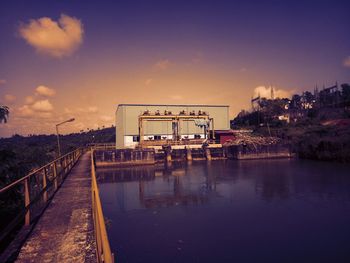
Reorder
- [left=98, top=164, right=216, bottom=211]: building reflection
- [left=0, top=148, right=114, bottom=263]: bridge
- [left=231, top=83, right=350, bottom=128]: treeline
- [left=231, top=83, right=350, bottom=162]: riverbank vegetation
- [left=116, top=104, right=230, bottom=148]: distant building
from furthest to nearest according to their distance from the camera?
[left=231, top=83, right=350, bottom=128]: treeline
[left=116, top=104, right=230, bottom=148]: distant building
[left=231, top=83, right=350, bottom=162]: riverbank vegetation
[left=98, top=164, right=216, bottom=211]: building reflection
[left=0, top=148, right=114, bottom=263]: bridge

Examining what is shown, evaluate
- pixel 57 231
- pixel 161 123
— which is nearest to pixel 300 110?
pixel 161 123

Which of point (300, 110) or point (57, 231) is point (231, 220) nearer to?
point (57, 231)

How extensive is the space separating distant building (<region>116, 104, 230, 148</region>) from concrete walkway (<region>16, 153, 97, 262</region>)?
2979 cm

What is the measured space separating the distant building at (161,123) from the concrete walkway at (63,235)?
97.7 ft

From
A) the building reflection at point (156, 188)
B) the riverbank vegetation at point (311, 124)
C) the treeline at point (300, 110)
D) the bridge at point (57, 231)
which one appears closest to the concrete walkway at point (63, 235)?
the bridge at point (57, 231)

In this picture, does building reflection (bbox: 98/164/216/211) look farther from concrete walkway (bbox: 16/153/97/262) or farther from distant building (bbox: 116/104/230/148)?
distant building (bbox: 116/104/230/148)

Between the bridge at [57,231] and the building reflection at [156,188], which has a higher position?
the bridge at [57,231]

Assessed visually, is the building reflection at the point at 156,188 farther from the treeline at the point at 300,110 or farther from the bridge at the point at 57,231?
the treeline at the point at 300,110

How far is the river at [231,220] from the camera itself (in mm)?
9156

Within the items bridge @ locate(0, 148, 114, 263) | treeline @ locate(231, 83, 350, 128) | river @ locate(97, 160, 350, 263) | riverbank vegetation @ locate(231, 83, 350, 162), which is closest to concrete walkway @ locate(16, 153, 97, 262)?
bridge @ locate(0, 148, 114, 263)

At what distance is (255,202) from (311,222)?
3904 mm

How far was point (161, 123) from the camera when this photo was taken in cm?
4378

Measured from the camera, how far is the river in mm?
9156

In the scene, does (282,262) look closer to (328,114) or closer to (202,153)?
(202,153)
